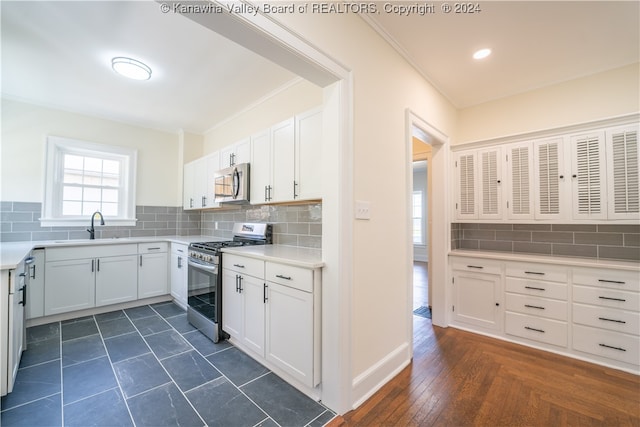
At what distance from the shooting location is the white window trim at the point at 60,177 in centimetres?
346

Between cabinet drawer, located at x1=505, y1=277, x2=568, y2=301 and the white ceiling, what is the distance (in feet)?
6.77

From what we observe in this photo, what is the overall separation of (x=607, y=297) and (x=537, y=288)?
0.46m

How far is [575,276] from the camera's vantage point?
2.37 m

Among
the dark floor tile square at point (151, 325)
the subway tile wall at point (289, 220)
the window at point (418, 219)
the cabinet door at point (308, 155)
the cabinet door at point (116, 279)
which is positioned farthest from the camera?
the window at point (418, 219)

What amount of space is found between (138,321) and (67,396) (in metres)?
1.39

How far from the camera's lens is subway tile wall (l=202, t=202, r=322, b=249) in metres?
2.71

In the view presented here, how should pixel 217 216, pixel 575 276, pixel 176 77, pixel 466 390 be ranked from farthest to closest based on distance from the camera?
1. pixel 217 216
2. pixel 176 77
3. pixel 575 276
4. pixel 466 390

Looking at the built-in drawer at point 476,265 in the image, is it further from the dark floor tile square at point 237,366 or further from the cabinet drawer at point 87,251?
the cabinet drawer at point 87,251

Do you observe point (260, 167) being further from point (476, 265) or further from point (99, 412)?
point (476, 265)

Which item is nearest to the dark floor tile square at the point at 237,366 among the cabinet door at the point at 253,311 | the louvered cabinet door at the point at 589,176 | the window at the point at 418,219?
the cabinet door at the point at 253,311

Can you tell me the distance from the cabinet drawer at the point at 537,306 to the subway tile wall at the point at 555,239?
25.3 inches

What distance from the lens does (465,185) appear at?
3.14 m

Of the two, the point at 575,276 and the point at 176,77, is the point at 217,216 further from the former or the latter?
the point at 575,276

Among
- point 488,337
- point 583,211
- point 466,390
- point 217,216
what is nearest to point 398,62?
point 583,211
